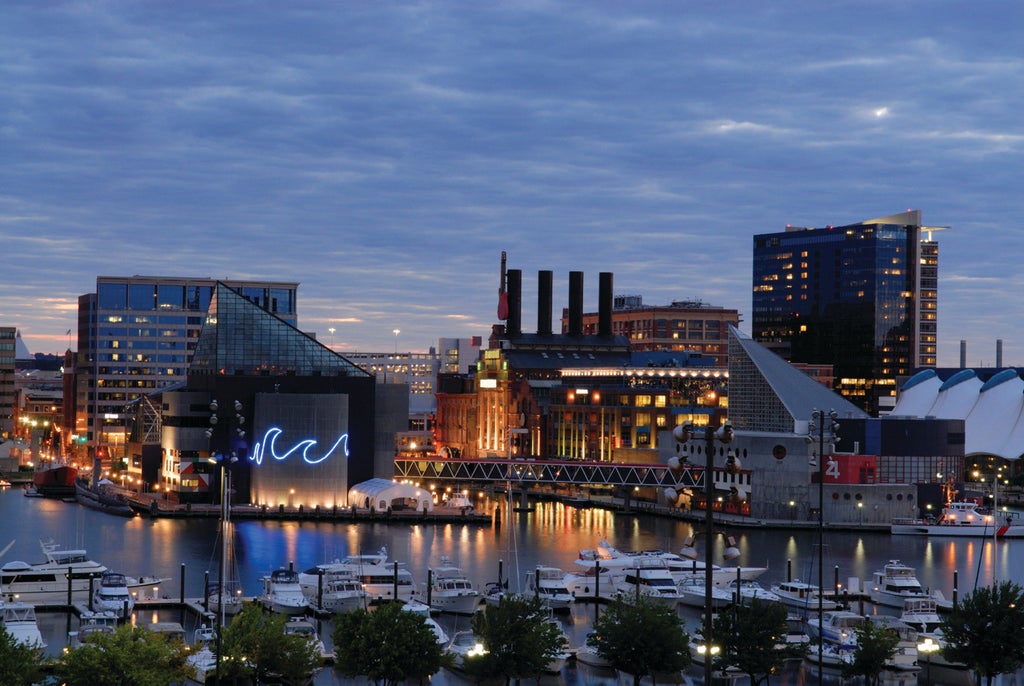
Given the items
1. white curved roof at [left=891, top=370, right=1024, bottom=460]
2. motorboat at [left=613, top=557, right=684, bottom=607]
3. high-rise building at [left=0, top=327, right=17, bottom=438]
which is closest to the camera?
motorboat at [left=613, top=557, right=684, bottom=607]

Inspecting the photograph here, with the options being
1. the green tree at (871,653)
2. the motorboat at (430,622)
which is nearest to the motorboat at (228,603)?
the motorboat at (430,622)

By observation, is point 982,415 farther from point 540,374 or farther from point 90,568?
point 90,568

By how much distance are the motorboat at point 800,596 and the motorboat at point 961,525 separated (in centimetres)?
3722

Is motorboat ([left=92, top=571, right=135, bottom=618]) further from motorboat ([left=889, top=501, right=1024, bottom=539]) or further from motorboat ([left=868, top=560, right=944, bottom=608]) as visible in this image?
motorboat ([left=889, top=501, right=1024, bottom=539])

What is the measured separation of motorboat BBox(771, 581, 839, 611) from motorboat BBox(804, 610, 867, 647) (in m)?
2.76

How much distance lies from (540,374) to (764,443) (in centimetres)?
5767

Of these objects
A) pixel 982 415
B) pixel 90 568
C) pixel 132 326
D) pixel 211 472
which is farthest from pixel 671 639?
pixel 132 326

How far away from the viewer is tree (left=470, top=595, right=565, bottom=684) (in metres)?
45.7

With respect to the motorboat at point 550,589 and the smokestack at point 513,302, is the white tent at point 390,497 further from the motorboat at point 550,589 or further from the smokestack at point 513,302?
the smokestack at point 513,302

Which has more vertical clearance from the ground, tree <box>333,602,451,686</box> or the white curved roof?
the white curved roof

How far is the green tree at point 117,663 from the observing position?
40.4 m

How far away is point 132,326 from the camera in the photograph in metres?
190

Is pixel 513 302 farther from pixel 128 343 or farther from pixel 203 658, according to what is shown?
pixel 203 658

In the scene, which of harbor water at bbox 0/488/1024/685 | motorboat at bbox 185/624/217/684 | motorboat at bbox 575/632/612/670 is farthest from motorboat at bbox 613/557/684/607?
motorboat at bbox 185/624/217/684
